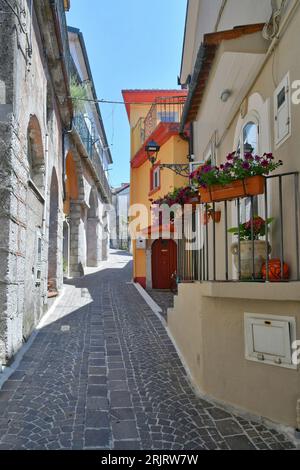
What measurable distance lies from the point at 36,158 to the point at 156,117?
9267mm

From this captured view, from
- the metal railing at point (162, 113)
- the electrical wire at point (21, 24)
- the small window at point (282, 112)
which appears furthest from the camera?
the metal railing at point (162, 113)

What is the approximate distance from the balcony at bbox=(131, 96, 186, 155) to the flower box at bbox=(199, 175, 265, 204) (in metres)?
11.7

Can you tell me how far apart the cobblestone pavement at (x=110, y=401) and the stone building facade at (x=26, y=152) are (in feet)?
2.05

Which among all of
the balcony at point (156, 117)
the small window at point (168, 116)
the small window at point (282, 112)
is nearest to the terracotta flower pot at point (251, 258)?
the small window at point (282, 112)

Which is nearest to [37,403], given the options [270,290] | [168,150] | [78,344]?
[78,344]

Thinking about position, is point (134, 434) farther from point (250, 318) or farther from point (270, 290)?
point (270, 290)

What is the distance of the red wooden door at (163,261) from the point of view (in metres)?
15.9

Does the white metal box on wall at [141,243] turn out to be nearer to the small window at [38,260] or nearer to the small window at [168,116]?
the small window at [168,116]

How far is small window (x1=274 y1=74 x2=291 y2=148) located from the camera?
3881 millimetres

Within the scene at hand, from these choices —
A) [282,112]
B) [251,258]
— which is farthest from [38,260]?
[282,112]
